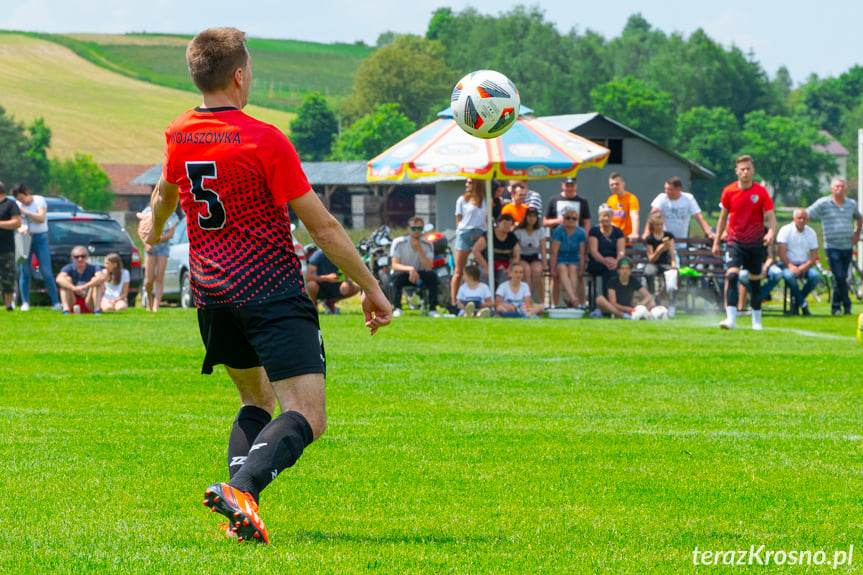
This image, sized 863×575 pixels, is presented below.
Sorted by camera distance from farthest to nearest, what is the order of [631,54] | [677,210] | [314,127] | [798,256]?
[631,54] → [314,127] → [798,256] → [677,210]

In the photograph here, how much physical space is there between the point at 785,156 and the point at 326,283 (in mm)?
123115

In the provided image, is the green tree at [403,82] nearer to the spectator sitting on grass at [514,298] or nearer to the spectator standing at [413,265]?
the spectator standing at [413,265]

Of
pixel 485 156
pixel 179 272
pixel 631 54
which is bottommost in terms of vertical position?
pixel 179 272

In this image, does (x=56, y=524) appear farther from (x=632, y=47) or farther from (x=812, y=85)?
(x=812, y=85)

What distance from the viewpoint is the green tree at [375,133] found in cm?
13625

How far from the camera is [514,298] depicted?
1923cm

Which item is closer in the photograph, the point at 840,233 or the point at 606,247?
the point at 606,247

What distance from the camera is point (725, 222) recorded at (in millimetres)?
16328

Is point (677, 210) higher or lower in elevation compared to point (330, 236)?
higher

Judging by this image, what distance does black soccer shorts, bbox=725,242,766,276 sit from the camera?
50.4 feet

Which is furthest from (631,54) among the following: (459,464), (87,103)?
(459,464)

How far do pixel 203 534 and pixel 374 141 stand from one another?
133 meters

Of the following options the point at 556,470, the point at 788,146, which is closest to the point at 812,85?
the point at 788,146

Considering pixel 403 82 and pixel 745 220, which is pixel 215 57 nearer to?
pixel 745 220
